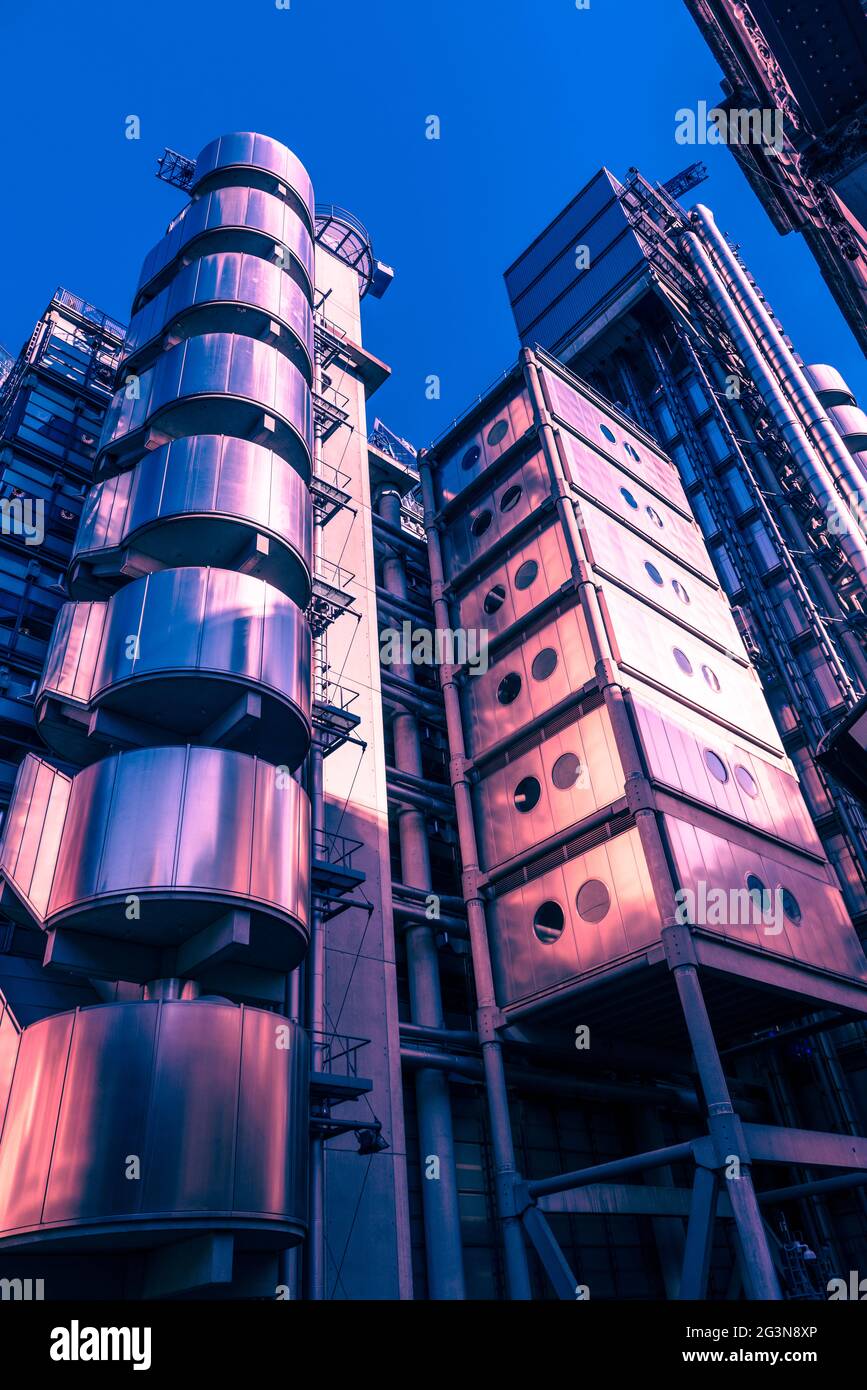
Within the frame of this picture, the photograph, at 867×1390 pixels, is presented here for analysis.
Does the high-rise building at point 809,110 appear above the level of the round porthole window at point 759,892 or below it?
above

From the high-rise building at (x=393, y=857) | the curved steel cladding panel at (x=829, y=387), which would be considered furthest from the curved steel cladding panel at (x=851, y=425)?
the high-rise building at (x=393, y=857)

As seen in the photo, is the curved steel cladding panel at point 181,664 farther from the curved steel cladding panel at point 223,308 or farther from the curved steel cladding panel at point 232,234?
the curved steel cladding panel at point 232,234

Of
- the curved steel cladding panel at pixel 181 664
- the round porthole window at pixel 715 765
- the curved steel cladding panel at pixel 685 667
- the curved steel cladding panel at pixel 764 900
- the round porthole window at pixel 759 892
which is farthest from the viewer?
the curved steel cladding panel at pixel 685 667

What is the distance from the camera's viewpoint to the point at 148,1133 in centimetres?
1350

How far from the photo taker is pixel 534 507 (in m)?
29.2

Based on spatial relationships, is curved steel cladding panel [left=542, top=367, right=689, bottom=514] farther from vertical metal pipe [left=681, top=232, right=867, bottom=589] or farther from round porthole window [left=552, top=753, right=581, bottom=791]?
round porthole window [left=552, top=753, right=581, bottom=791]

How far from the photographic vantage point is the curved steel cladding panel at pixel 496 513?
97.1 ft

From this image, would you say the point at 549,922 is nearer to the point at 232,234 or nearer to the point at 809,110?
the point at 809,110

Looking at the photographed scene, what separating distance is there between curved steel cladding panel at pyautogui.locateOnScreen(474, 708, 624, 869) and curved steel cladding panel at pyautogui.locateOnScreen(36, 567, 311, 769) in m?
7.05

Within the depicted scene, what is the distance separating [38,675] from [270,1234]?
13.5 metres

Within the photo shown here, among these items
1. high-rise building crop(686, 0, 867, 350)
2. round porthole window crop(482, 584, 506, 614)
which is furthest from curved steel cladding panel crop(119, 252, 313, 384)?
high-rise building crop(686, 0, 867, 350)

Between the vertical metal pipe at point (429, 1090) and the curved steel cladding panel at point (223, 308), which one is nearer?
the vertical metal pipe at point (429, 1090)

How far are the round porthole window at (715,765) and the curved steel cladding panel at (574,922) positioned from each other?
4530 millimetres
